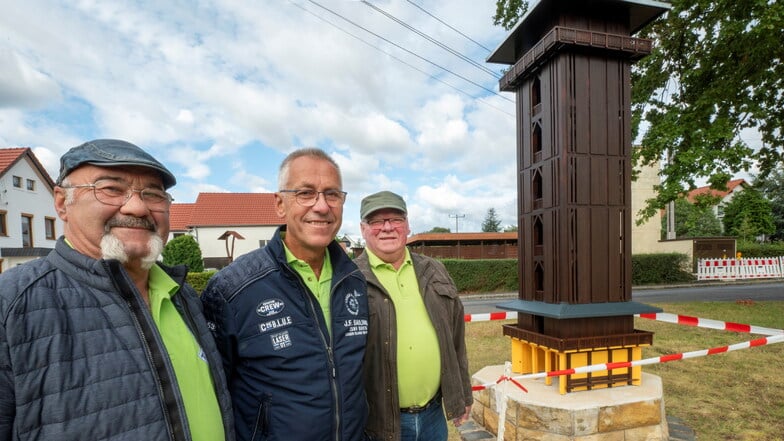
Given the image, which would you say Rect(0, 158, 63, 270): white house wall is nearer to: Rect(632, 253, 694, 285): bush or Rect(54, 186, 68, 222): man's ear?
Rect(54, 186, 68, 222): man's ear

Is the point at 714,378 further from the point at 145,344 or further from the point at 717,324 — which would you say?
the point at 145,344

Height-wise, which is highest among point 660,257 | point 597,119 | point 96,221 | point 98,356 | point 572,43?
point 572,43

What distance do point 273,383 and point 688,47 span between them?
11.4m

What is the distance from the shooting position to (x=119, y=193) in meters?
1.53

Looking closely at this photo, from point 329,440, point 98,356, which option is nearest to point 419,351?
point 329,440

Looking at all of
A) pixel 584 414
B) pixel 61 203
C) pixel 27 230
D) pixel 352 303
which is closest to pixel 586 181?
pixel 584 414

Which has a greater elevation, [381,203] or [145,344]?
[381,203]

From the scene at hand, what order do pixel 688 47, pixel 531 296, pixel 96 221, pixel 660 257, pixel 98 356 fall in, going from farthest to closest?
pixel 660 257 < pixel 688 47 < pixel 531 296 < pixel 96 221 < pixel 98 356

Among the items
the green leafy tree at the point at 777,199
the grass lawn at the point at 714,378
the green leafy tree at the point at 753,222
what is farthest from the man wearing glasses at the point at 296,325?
the green leafy tree at the point at 777,199

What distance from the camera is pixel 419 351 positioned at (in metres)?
2.63

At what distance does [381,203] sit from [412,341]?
2.96 ft

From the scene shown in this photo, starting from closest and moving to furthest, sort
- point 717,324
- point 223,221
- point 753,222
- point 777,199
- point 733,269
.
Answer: point 717,324
point 733,269
point 753,222
point 223,221
point 777,199

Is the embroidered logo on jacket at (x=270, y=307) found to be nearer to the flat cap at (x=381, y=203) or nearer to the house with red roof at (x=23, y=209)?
the flat cap at (x=381, y=203)

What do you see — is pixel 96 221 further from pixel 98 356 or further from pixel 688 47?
pixel 688 47
